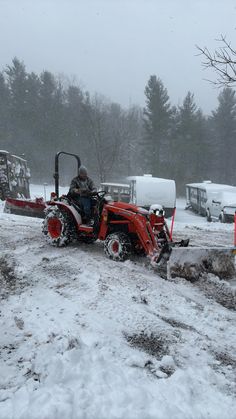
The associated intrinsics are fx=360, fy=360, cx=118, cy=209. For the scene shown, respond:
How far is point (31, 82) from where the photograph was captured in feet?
143

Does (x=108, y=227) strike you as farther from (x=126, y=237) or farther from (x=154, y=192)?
(x=154, y=192)

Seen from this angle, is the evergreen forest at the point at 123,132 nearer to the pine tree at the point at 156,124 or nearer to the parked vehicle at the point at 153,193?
the pine tree at the point at 156,124

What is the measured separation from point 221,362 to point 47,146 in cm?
4035

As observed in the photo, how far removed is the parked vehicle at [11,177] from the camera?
15.4m

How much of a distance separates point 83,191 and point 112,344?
4104 millimetres

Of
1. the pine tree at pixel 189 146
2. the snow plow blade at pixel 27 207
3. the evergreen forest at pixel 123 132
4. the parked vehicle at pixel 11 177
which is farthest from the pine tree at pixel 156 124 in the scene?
the snow plow blade at pixel 27 207

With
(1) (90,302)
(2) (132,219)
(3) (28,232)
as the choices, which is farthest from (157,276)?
(3) (28,232)

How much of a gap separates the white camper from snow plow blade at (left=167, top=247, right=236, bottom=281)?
10647mm

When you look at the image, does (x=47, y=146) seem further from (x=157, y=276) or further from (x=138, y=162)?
(x=157, y=276)

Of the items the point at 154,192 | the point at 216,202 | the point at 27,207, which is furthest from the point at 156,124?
the point at 27,207

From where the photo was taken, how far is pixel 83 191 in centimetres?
719

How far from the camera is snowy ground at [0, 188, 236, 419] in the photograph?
268 cm

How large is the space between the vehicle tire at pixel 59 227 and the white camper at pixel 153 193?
364 inches

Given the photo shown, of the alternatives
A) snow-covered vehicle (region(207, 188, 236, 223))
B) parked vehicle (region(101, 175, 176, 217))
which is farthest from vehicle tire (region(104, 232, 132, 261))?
parked vehicle (region(101, 175, 176, 217))
